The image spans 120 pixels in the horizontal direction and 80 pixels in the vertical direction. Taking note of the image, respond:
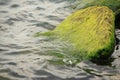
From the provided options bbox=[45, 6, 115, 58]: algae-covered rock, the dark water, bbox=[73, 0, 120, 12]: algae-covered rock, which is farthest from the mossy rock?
bbox=[73, 0, 120, 12]: algae-covered rock

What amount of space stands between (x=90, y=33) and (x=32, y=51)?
1498 mm

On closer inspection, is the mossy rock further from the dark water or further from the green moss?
the dark water

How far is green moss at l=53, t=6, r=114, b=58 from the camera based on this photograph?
18.8 ft

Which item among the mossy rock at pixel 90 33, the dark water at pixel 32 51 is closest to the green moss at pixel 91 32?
the mossy rock at pixel 90 33

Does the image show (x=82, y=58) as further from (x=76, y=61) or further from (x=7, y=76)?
(x=7, y=76)

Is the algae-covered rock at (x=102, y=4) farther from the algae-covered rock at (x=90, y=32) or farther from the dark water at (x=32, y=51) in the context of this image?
the algae-covered rock at (x=90, y=32)

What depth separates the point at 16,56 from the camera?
6.04 metres

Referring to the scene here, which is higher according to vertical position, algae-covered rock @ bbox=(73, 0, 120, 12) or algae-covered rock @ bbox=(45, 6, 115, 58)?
algae-covered rock @ bbox=(73, 0, 120, 12)

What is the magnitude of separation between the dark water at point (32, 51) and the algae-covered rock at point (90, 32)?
0.32m

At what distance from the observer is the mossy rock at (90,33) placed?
225 inches

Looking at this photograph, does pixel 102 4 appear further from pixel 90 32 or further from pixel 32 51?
pixel 32 51

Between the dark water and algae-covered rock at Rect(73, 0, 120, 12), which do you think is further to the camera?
algae-covered rock at Rect(73, 0, 120, 12)

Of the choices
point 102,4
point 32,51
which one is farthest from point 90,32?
point 102,4

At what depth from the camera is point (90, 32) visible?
624cm
